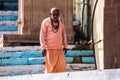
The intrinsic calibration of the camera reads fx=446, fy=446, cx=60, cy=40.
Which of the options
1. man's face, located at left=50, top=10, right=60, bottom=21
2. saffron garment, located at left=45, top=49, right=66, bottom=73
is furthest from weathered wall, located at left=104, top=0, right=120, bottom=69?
man's face, located at left=50, top=10, right=60, bottom=21

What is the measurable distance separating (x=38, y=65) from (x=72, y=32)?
1856mm

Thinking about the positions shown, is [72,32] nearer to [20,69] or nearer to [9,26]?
[20,69]

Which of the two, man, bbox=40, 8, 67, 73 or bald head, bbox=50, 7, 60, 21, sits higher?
bald head, bbox=50, 7, 60, 21

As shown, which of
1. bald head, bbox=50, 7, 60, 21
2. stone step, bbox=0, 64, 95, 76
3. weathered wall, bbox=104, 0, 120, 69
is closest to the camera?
bald head, bbox=50, 7, 60, 21

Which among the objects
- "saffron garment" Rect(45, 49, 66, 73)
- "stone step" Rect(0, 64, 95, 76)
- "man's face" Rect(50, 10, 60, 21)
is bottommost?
"stone step" Rect(0, 64, 95, 76)

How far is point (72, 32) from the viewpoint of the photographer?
1095cm

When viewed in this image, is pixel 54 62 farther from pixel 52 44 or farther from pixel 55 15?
pixel 55 15

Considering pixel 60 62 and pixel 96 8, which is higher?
pixel 96 8

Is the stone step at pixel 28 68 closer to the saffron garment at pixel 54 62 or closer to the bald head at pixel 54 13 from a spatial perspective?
the saffron garment at pixel 54 62

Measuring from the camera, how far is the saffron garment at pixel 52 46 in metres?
8.06

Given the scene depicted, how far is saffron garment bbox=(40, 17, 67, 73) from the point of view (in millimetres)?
8062

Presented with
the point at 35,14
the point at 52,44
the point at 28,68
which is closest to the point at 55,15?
the point at 52,44

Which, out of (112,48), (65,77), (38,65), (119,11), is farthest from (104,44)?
(65,77)

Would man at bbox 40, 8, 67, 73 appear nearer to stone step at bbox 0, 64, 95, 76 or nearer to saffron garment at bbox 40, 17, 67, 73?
saffron garment at bbox 40, 17, 67, 73
